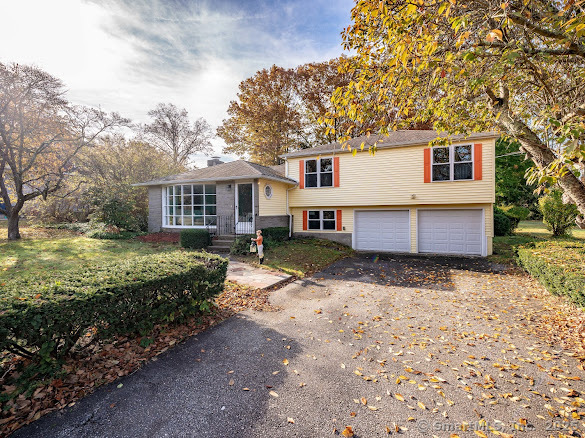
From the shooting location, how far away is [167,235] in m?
14.5

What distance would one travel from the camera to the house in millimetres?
11758

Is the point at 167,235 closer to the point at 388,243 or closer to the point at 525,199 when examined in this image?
the point at 388,243

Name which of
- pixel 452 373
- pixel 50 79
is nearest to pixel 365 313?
pixel 452 373

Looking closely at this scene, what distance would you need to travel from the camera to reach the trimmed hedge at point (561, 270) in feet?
16.0

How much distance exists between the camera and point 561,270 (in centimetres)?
559

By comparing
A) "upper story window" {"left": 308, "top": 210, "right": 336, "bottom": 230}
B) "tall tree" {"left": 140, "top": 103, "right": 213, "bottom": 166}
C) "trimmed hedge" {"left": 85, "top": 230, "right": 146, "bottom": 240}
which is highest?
"tall tree" {"left": 140, "top": 103, "right": 213, "bottom": 166}

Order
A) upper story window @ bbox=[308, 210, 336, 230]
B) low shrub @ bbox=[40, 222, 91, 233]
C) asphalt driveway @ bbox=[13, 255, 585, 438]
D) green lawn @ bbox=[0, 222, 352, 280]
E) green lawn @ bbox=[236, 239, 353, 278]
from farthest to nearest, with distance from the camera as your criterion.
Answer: low shrub @ bbox=[40, 222, 91, 233]
upper story window @ bbox=[308, 210, 336, 230]
green lawn @ bbox=[236, 239, 353, 278]
green lawn @ bbox=[0, 222, 352, 280]
asphalt driveway @ bbox=[13, 255, 585, 438]

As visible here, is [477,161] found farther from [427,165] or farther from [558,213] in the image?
[558,213]

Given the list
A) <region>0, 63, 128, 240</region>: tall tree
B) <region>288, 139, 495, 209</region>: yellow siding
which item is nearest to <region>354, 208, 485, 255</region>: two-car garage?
<region>288, 139, 495, 209</region>: yellow siding

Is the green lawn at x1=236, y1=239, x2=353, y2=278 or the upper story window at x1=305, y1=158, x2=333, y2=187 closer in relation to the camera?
the green lawn at x1=236, y1=239, x2=353, y2=278

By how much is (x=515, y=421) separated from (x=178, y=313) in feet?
15.1

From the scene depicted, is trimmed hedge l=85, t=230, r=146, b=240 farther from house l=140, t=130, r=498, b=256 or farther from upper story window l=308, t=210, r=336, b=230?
upper story window l=308, t=210, r=336, b=230

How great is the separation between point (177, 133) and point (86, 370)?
28701 millimetres

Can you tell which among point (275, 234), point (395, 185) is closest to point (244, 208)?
point (275, 234)
